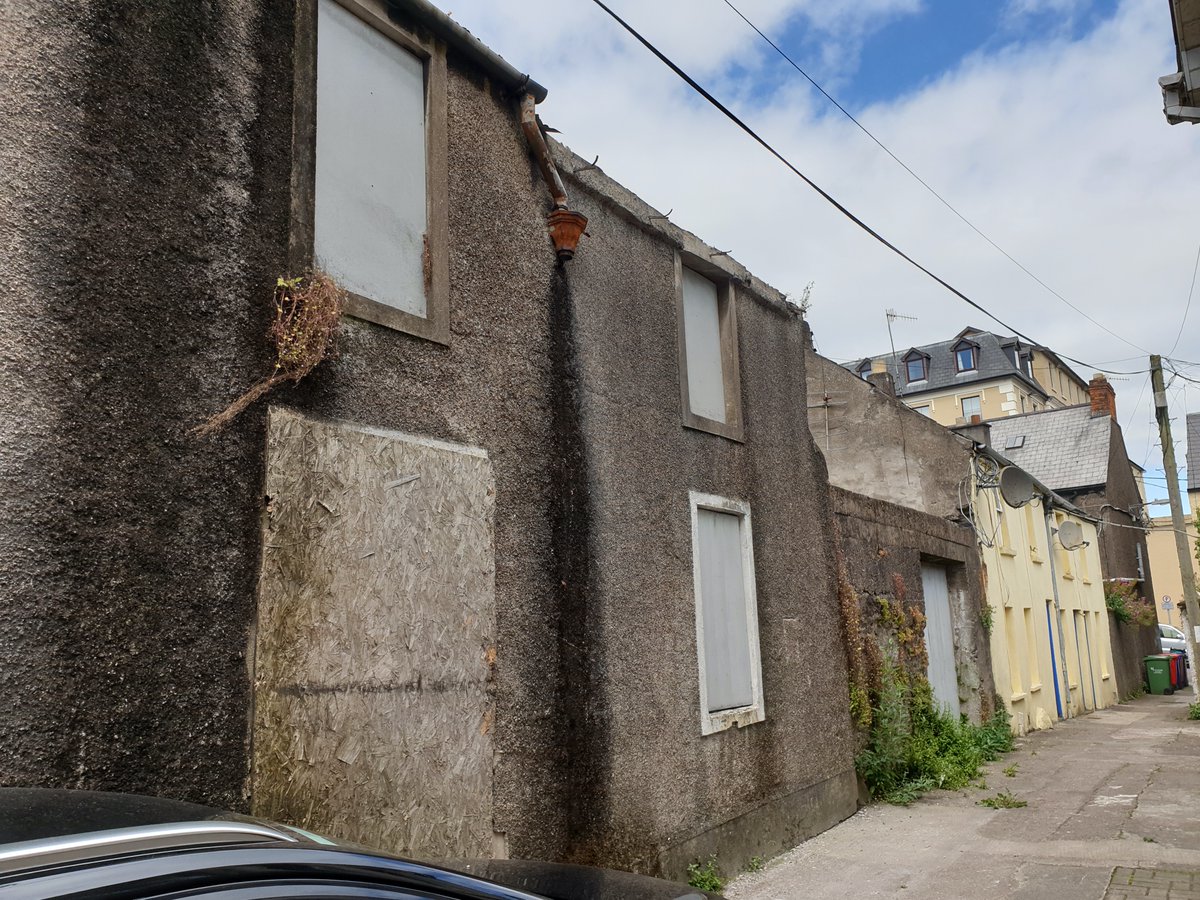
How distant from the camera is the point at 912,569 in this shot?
1250 centimetres

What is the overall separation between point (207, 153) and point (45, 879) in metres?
3.73

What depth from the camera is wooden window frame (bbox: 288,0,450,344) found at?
481 centimetres

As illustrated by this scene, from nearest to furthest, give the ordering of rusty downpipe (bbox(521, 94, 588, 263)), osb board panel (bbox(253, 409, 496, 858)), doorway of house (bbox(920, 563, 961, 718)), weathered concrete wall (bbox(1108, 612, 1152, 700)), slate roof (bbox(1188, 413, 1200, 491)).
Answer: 1. osb board panel (bbox(253, 409, 496, 858))
2. rusty downpipe (bbox(521, 94, 588, 263))
3. doorway of house (bbox(920, 563, 961, 718))
4. weathered concrete wall (bbox(1108, 612, 1152, 700))
5. slate roof (bbox(1188, 413, 1200, 491))

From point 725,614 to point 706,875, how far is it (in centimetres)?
203

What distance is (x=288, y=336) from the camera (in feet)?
14.7

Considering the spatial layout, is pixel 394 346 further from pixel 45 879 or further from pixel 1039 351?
pixel 1039 351

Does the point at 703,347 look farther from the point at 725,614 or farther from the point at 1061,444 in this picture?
the point at 1061,444

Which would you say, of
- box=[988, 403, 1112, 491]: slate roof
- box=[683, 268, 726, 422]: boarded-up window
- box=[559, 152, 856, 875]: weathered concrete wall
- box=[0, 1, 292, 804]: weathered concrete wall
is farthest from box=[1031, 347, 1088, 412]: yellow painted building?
box=[0, 1, 292, 804]: weathered concrete wall

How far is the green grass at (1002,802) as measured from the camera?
9.90 m

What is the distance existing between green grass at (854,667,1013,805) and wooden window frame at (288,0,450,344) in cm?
707

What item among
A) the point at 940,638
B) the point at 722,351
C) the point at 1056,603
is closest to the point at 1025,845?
the point at 722,351

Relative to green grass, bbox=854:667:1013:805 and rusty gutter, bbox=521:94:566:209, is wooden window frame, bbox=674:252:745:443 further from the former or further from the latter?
green grass, bbox=854:667:1013:805

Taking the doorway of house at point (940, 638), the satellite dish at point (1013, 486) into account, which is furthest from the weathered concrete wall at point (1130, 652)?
the doorway of house at point (940, 638)

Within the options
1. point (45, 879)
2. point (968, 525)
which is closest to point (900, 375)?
point (968, 525)
